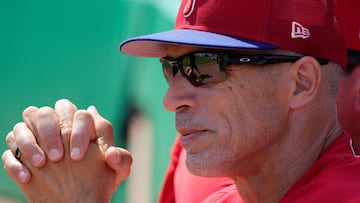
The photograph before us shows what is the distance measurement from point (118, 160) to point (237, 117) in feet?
1.16

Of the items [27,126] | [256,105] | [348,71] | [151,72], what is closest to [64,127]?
[27,126]

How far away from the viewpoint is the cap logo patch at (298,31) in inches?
74.7

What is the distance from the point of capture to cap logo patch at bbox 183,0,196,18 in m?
1.99

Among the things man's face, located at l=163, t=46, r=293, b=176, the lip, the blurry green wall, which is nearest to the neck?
man's face, located at l=163, t=46, r=293, b=176

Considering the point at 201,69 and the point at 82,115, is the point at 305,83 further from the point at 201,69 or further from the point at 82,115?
the point at 82,115

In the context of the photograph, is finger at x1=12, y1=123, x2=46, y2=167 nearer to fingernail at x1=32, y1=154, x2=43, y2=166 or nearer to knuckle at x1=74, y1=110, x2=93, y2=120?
fingernail at x1=32, y1=154, x2=43, y2=166

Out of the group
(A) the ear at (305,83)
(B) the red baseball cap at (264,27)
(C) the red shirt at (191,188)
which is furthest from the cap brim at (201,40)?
(C) the red shirt at (191,188)

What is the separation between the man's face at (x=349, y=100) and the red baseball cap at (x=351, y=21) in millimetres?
92

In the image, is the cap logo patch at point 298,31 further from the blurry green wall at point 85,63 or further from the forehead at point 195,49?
the blurry green wall at point 85,63

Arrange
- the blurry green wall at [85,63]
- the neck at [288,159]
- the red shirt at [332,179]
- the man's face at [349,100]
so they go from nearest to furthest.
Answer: the red shirt at [332,179] → the neck at [288,159] → the man's face at [349,100] → the blurry green wall at [85,63]

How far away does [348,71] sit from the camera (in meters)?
2.44

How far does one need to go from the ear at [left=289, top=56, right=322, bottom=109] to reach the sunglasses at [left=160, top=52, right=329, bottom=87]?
0.03 m

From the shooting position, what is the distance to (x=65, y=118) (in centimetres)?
208

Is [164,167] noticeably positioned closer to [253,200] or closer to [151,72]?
[151,72]
